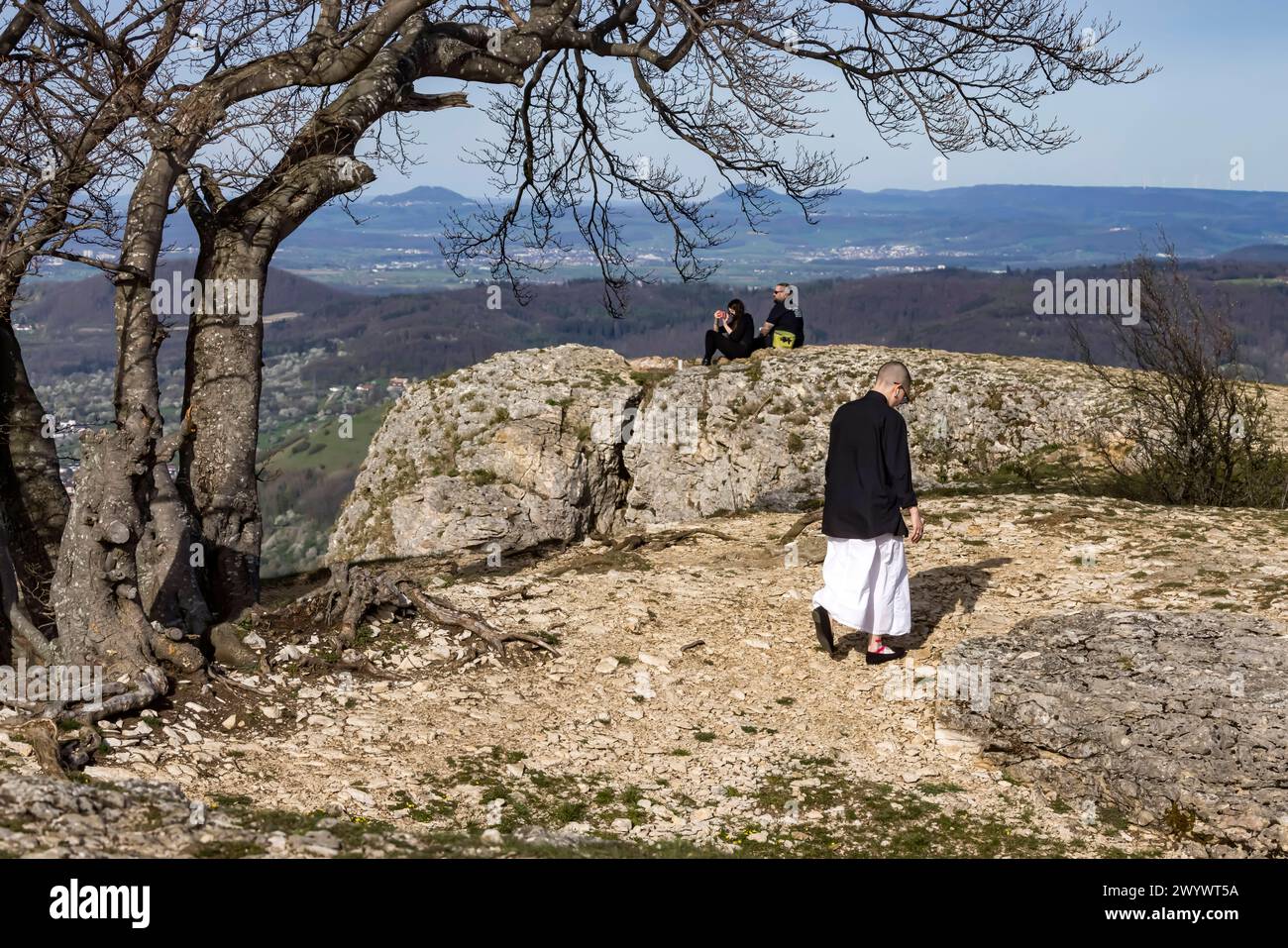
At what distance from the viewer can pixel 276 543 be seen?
67375mm

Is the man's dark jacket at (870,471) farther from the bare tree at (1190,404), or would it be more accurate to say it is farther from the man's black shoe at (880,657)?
the bare tree at (1190,404)

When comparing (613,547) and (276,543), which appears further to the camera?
(276,543)

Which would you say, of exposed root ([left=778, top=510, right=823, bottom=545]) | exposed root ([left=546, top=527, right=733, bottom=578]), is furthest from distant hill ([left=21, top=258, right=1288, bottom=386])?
exposed root ([left=778, top=510, right=823, bottom=545])

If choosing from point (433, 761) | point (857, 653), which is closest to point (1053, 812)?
point (857, 653)

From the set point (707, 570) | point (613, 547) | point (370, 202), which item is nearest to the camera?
point (370, 202)

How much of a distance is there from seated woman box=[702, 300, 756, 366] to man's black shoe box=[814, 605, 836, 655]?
9629mm

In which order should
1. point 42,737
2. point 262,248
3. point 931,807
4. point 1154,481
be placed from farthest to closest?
point 1154,481, point 262,248, point 931,807, point 42,737

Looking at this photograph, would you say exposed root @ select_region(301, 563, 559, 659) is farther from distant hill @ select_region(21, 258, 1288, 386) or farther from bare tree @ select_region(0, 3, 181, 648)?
distant hill @ select_region(21, 258, 1288, 386)

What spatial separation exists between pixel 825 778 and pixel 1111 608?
143 inches

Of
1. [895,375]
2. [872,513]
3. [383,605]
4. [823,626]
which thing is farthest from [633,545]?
[895,375]

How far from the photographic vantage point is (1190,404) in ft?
45.0

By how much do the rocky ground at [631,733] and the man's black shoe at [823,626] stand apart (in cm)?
19

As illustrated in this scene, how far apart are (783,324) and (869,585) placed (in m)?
10.8

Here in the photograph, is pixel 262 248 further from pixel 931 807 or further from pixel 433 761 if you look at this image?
pixel 931 807
